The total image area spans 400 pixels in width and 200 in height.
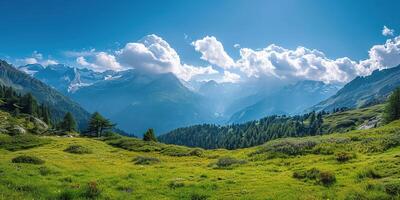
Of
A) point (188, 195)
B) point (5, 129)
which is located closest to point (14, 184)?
point (188, 195)

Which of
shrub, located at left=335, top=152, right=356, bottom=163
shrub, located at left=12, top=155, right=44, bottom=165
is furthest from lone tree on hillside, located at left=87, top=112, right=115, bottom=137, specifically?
shrub, located at left=335, top=152, right=356, bottom=163

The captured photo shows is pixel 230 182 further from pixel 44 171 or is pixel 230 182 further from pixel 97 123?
pixel 97 123

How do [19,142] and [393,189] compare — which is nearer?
[393,189]

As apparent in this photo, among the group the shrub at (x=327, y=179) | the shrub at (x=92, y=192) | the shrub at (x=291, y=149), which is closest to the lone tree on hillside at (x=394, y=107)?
the shrub at (x=291, y=149)

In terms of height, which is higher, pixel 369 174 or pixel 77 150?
pixel 77 150

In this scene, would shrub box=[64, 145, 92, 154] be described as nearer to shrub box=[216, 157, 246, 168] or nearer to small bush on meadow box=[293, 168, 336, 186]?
shrub box=[216, 157, 246, 168]

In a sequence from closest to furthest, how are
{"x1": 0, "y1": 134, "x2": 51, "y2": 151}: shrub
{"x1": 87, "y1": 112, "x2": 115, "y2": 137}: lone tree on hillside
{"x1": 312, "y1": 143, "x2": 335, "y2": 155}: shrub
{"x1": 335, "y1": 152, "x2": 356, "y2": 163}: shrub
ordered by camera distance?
{"x1": 335, "y1": 152, "x2": 356, "y2": 163}: shrub → {"x1": 312, "y1": 143, "x2": 335, "y2": 155}: shrub → {"x1": 0, "y1": 134, "x2": 51, "y2": 151}: shrub → {"x1": 87, "y1": 112, "x2": 115, "y2": 137}: lone tree on hillside

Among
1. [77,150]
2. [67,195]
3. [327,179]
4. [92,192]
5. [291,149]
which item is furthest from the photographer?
[77,150]

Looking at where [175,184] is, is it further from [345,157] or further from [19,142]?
[19,142]

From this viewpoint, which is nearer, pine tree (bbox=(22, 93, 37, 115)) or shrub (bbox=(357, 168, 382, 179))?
shrub (bbox=(357, 168, 382, 179))

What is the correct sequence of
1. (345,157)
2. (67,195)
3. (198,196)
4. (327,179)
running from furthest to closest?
1. (345,157)
2. (327,179)
3. (198,196)
4. (67,195)

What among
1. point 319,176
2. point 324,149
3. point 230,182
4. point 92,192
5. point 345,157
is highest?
point 324,149

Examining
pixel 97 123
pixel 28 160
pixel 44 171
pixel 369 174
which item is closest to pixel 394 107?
pixel 369 174

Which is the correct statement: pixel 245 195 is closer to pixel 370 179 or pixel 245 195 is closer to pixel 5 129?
pixel 370 179
